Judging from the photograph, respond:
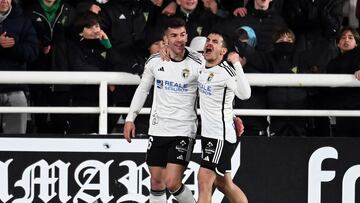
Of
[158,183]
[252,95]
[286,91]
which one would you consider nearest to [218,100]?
[158,183]

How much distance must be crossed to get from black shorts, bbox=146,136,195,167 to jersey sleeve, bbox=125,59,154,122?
0.28m

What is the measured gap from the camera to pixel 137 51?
12.5 meters

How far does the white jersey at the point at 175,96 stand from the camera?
1134 cm

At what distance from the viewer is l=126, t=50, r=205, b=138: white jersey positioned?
11.3 metres

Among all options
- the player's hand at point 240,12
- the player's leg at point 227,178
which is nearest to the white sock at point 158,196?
the player's leg at point 227,178

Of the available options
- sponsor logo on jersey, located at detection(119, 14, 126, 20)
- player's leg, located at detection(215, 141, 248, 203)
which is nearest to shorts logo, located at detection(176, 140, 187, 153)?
player's leg, located at detection(215, 141, 248, 203)

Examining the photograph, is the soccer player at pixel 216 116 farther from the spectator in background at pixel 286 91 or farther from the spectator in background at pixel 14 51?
the spectator in background at pixel 14 51

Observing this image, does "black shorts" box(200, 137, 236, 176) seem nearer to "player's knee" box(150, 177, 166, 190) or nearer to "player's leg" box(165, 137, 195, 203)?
"player's leg" box(165, 137, 195, 203)

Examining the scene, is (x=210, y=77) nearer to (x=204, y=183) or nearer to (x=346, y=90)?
(x=204, y=183)

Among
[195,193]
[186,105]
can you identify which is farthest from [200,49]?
[195,193]

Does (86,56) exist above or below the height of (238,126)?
above

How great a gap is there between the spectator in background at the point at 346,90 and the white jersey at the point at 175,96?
1.64 m

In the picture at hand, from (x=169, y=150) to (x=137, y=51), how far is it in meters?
1.45

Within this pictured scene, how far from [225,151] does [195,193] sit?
1.03 meters
